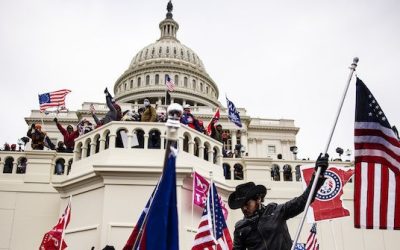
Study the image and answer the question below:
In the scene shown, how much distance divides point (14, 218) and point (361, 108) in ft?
36.2

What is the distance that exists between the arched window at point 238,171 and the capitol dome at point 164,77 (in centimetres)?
6176

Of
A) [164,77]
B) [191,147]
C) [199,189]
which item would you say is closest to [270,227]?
[199,189]

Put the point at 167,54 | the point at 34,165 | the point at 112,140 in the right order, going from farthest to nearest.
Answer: the point at 167,54
the point at 34,165
the point at 112,140

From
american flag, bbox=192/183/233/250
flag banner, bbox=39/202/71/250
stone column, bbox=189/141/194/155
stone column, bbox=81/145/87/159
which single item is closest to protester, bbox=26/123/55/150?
stone column, bbox=81/145/87/159

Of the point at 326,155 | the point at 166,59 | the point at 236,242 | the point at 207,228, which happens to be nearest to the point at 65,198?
the point at 207,228

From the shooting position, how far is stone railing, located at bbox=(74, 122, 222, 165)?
42.2ft

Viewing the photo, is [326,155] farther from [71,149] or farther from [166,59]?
[166,59]

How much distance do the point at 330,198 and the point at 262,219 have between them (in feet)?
24.6

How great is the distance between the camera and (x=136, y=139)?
42.6 ft

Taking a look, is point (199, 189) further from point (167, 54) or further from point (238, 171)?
point (167, 54)

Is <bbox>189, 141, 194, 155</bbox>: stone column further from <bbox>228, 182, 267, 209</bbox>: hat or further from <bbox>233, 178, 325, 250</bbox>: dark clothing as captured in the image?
<bbox>233, 178, 325, 250</bbox>: dark clothing

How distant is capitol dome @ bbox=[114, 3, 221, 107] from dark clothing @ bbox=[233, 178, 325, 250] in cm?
7143

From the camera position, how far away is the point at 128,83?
280 ft

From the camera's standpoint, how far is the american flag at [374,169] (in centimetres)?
528
